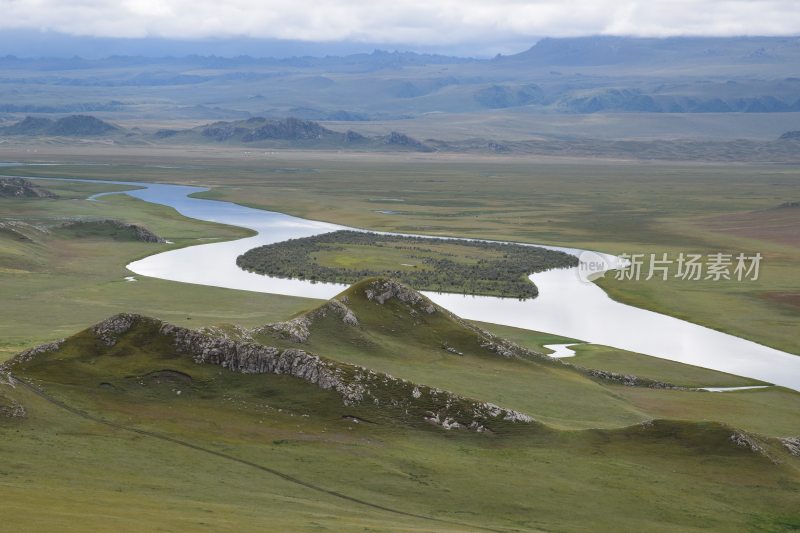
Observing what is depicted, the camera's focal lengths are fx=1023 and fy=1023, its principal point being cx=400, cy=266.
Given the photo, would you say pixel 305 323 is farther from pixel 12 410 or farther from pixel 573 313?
pixel 573 313

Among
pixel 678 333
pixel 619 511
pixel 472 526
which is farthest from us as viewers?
pixel 678 333

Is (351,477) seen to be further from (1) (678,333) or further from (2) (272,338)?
(1) (678,333)

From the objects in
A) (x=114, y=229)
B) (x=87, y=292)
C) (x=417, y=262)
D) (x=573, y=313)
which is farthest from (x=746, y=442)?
(x=114, y=229)

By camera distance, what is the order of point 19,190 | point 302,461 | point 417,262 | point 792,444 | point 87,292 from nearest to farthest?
point 302,461 → point 792,444 → point 87,292 → point 417,262 → point 19,190

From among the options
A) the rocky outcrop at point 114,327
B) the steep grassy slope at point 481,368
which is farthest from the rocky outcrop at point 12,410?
the steep grassy slope at point 481,368

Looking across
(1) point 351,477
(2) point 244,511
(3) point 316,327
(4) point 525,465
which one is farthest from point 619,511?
(3) point 316,327

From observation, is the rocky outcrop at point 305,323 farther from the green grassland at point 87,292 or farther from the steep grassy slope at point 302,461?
the green grassland at point 87,292
